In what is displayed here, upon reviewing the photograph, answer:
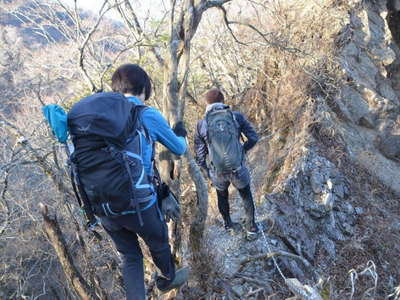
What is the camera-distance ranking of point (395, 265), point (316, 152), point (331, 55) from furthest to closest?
point (331, 55) < point (316, 152) < point (395, 265)

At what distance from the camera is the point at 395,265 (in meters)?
5.52

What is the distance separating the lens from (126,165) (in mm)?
A: 2031

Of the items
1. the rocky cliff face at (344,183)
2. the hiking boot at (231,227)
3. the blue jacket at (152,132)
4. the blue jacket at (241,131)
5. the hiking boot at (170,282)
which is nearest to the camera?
the blue jacket at (152,132)

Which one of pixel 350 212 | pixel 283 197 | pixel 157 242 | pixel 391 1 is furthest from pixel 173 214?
pixel 391 1

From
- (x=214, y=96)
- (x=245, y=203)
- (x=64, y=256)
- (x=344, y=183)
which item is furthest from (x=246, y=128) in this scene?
(x=344, y=183)

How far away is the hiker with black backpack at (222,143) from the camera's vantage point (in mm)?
3717

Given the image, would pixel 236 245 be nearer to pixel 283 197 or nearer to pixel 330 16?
pixel 283 197

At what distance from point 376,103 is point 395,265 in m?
3.87

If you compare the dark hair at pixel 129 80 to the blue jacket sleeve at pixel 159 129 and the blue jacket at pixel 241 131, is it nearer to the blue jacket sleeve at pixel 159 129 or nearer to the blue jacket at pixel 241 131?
the blue jacket sleeve at pixel 159 129

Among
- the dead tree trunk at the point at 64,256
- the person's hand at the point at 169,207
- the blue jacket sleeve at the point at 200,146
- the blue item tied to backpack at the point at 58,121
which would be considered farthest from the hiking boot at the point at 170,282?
the blue jacket sleeve at the point at 200,146

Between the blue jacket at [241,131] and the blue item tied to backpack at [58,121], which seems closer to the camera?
the blue item tied to backpack at [58,121]

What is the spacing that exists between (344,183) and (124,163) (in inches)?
205

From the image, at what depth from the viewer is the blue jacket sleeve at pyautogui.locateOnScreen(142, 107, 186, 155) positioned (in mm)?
2236

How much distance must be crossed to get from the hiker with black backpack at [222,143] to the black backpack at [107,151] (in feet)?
5.54
